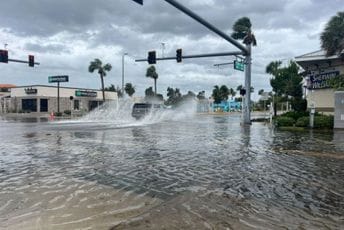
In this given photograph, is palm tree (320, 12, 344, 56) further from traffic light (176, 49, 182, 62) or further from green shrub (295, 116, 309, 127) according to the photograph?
traffic light (176, 49, 182, 62)

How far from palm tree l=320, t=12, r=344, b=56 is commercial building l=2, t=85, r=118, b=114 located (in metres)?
54.8

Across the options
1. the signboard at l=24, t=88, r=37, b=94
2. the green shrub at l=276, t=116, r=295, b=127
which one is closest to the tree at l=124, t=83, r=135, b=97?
the signboard at l=24, t=88, r=37, b=94

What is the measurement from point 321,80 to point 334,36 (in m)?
5.72

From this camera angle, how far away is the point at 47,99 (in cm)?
7812

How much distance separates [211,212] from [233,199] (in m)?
0.94

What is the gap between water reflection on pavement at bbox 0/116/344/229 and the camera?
564 cm

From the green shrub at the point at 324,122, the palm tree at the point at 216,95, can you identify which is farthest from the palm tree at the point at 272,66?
the palm tree at the point at 216,95

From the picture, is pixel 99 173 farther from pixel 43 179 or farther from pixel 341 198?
pixel 341 198

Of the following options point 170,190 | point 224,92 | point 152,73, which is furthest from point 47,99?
point 170,190

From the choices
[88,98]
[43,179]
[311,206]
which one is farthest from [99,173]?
[88,98]

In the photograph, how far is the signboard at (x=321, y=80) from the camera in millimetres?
30978

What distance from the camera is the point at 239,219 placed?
18.7 ft

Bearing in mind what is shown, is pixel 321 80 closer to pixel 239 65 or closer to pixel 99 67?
pixel 239 65

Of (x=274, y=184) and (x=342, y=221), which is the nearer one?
(x=342, y=221)
